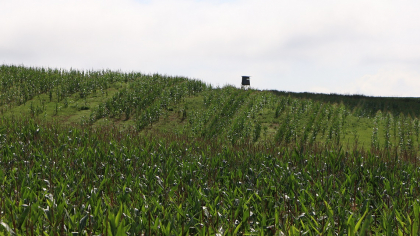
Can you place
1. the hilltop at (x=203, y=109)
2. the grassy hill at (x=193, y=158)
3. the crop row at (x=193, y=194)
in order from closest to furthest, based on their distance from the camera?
the crop row at (x=193, y=194), the grassy hill at (x=193, y=158), the hilltop at (x=203, y=109)

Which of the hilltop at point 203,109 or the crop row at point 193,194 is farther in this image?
the hilltop at point 203,109

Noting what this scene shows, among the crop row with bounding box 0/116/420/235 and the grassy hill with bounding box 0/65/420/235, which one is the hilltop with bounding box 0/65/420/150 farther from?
the crop row with bounding box 0/116/420/235

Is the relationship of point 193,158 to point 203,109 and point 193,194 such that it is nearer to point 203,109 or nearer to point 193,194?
point 193,194

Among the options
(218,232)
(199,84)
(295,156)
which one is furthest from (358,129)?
(218,232)

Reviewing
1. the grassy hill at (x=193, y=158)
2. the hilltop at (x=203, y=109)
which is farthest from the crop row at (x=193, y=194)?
the hilltop at (x=203, y=109)

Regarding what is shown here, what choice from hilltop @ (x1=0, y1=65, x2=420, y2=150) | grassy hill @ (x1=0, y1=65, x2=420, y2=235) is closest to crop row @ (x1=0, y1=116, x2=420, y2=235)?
grassy hill @ (x1=0, y1=65, x2=420, y2=235)

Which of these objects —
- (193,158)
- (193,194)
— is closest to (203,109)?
(193,158)

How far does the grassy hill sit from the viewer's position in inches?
147

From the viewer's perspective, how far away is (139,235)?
10.7 ft

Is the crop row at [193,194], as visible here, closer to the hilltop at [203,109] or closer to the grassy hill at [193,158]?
the grassy hill at [193,158]

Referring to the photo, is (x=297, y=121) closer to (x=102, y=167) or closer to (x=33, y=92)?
(x=102, y=167)

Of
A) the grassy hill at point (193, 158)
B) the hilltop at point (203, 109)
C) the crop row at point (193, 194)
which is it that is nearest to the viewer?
the crop row at point (193, 194)

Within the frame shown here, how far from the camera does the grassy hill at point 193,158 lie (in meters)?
3.74

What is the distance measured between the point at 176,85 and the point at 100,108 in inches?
224
